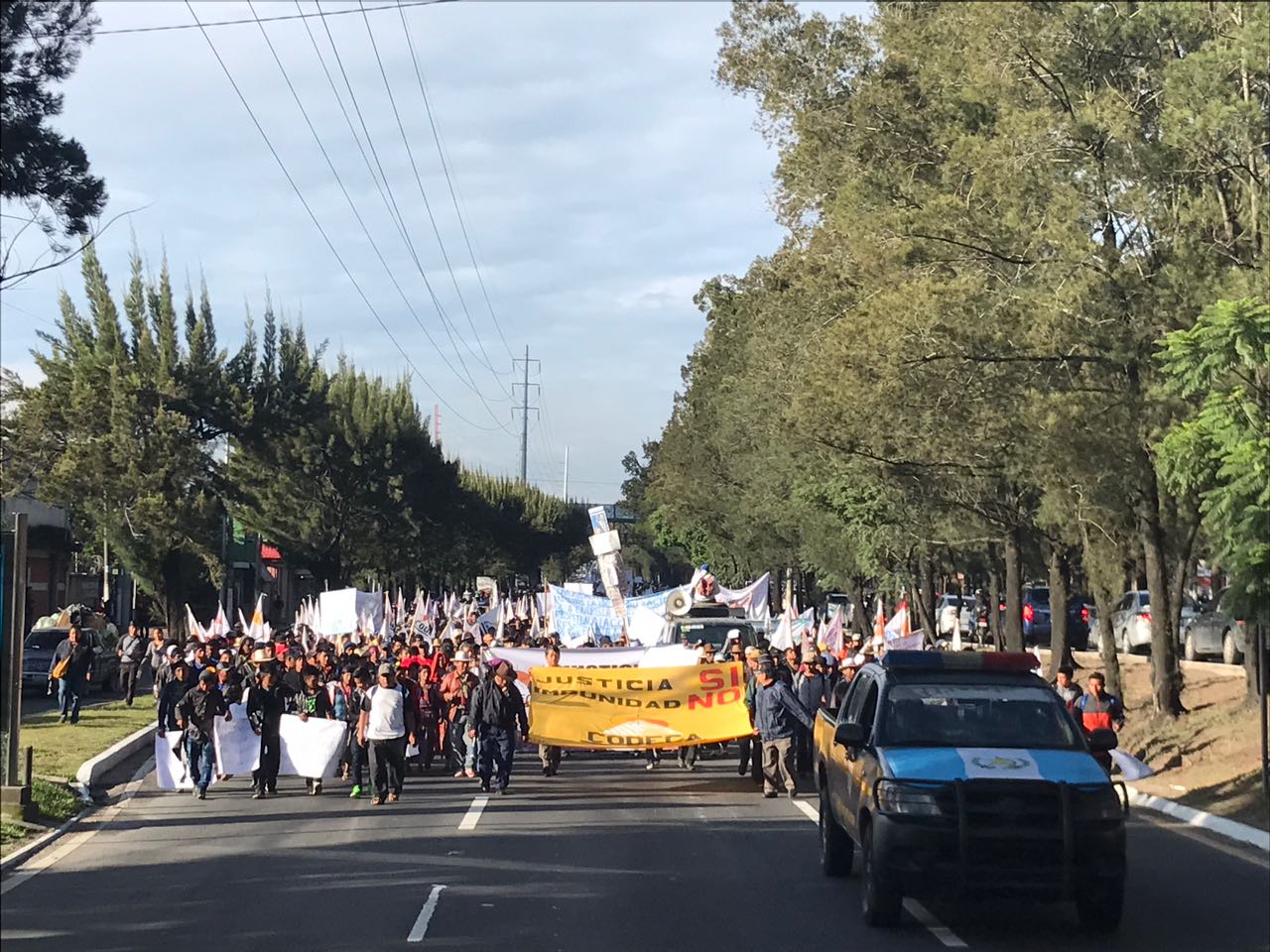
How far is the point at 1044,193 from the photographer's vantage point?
Result: 71.4 ft

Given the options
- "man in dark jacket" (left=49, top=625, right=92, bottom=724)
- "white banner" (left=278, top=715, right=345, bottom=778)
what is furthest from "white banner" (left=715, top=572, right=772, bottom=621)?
"white banner" (left=278, top=715, right=345, bottom=778)

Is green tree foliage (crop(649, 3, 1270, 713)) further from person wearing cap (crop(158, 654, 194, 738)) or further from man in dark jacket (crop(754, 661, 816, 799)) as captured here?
person wearing cap (crop(158, 654, 194, 738))

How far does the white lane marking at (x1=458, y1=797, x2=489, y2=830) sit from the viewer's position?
53.6 ft

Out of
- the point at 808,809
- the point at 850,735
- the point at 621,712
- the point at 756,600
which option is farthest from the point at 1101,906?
the point at 756,600

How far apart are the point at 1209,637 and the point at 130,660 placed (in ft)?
80.6

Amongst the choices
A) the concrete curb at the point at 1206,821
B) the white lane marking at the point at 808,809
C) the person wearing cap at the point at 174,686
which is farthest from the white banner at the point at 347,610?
the concrete curb at the point at 1206,821

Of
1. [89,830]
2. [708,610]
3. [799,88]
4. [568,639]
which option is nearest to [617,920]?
[89,830]

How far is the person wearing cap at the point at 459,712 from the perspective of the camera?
825 inches

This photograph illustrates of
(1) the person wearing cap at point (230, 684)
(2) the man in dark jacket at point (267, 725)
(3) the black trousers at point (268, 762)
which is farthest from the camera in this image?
(1) the person wearing cap at point (230, 684)

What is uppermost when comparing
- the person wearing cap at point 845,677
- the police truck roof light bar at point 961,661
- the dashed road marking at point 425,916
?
the police truck roof light bar at point 961,661

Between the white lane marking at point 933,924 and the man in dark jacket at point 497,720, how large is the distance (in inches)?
317

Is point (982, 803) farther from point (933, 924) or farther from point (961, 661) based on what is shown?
point (961, 661)

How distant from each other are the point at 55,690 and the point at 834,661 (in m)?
18.6

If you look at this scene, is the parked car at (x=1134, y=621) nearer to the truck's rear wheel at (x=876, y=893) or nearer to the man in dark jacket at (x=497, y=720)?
the man in dark jacket at (x=497, y=720)
